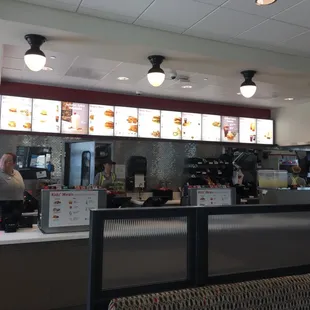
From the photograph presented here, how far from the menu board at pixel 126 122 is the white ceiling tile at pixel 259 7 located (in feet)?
11.8

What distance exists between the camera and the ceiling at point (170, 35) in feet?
9.94

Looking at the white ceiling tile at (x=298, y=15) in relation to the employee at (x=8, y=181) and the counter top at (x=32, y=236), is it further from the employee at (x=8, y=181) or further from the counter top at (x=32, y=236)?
the employee at (x=8, y=181)

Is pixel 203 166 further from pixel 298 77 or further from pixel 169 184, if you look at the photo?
pixel 298 77

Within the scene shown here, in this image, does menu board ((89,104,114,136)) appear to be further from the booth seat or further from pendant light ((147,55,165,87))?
the booth seat

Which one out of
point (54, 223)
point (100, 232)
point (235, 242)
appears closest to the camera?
point (100, 232)

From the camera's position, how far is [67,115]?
19.6 feet

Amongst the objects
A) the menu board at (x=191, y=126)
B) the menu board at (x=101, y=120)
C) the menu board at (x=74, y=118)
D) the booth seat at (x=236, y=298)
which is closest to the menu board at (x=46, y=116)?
the menu board at (x=74, y=118)

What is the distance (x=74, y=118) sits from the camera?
6.02 metres

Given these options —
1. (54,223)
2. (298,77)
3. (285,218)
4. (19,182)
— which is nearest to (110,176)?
(19,182)

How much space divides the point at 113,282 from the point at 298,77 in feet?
14.2

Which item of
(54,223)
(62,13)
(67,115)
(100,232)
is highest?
(62,13)

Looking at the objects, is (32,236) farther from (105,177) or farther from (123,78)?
(123,78)

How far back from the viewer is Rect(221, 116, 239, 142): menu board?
7.25 metres

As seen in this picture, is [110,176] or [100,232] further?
[110,176]
